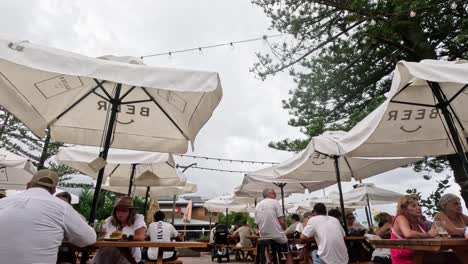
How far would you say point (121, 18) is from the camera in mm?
9750

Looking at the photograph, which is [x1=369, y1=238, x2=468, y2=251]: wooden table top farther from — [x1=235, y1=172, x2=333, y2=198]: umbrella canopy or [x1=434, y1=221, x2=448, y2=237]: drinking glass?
[x1=235, y1=172, x2=333, y2=198]: umbrella canopy

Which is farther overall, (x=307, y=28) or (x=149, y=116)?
(x=307, y=28)

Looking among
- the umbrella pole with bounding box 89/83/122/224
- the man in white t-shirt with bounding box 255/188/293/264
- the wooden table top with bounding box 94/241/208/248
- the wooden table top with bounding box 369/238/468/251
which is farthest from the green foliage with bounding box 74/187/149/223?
the wooden table top with bounding box 369/238/468/251

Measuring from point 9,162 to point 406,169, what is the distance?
1068 centimetres

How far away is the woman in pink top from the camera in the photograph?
9.57ft

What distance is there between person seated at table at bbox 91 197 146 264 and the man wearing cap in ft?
3.61

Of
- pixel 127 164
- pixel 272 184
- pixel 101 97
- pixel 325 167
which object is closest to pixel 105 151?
pixel 101 97

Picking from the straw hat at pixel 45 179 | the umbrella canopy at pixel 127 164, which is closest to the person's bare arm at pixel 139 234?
the umbrella canopy at pixel 127 164

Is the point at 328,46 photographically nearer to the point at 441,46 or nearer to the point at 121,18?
the point at 441,46

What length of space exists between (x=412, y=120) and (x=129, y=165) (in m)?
5.12

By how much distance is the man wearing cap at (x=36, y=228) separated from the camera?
1.87m

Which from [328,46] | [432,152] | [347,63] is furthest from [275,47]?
[432,152]

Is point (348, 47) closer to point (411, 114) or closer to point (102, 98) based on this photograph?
point (411, 114)

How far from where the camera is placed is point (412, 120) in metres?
4.14
